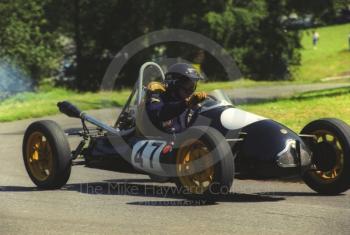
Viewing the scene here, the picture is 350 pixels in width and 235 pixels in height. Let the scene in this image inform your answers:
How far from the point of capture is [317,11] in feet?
100.0

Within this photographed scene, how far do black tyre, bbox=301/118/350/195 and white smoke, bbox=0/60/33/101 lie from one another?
102 feet

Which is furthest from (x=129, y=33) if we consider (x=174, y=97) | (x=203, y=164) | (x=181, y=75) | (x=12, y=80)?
(x=203, y=164)

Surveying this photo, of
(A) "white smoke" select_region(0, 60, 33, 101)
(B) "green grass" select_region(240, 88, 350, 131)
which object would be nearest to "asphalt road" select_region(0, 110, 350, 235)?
(B) "green grass" select_region(240, 88, 350, 131)

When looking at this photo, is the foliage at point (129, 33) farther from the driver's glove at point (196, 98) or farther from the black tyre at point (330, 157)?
the black tyre at point (330, 157)

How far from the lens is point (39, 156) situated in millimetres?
9773

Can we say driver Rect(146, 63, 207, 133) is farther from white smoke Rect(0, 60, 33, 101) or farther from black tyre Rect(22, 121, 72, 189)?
→ white smoke Rect(0, 60, 33, 101)

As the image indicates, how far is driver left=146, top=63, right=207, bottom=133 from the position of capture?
8.97 meters

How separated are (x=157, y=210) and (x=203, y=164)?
0.68 meters

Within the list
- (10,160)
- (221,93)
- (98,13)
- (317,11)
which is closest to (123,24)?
(98,13)

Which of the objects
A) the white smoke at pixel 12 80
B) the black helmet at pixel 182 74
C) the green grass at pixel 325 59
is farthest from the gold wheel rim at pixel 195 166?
the green grass at pixel 325 59

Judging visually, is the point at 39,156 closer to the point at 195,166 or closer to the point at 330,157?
the point at 195,166

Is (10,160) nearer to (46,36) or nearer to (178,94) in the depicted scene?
(178,94)

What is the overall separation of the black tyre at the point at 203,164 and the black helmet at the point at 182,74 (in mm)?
868

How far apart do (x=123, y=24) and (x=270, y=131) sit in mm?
41483
